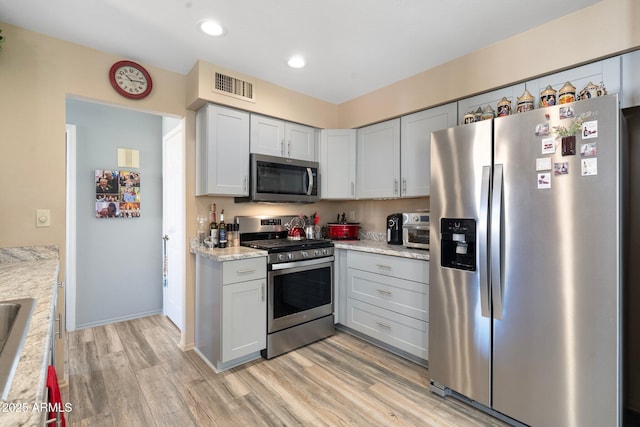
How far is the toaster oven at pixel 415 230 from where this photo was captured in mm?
2625

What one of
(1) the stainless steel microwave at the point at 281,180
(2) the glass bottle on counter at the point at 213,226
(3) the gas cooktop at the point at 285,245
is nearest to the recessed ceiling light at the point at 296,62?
(1) the stainless steel microwave at the point at 281,180

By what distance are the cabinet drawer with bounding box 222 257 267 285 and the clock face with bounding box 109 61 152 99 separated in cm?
160

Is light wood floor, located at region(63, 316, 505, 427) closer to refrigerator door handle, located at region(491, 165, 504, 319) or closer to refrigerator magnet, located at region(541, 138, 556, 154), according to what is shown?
refrigerator door handle, located at region(491, 165, 504, 319)

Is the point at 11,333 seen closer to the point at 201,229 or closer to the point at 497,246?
the point at 201,229

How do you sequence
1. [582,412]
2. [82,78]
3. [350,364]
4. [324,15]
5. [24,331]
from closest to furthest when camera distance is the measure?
[24,331] → [582,412] → [324,15] → [82,78] → [350,364]

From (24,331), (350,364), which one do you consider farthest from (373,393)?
(24,331)

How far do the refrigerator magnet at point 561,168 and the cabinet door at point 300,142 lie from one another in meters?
2.27

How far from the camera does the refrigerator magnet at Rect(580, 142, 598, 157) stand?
4.94 ft

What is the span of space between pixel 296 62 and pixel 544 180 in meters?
2.04

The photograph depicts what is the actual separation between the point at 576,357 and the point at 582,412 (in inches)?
10.8

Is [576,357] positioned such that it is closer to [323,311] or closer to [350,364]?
[350,364]

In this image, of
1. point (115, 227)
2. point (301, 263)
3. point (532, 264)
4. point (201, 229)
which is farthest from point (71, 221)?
point (532, 264)

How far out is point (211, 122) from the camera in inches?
104

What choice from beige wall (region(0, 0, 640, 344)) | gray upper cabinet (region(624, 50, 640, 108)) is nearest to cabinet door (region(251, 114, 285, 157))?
beige wall (region(0, 0, 640, 344))
